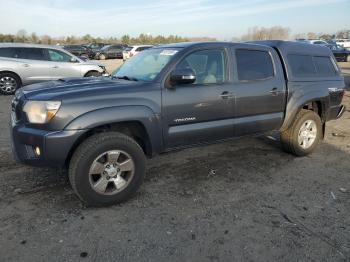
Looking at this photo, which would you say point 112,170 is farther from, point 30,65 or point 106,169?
point 30,65

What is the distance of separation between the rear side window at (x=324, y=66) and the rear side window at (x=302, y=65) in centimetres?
15

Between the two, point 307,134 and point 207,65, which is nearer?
point 207,65

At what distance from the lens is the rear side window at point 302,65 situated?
5.38 metres

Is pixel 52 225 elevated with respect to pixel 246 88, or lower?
lower

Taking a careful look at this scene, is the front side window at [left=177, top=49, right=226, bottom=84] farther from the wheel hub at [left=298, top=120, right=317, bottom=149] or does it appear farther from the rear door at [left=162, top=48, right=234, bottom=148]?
the wheel hub at [left=298, top=120, right=317, bottom=149]

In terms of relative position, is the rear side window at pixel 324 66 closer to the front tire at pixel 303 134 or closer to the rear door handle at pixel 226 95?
the front tire at pixel 303 134

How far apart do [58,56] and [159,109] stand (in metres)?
9.44

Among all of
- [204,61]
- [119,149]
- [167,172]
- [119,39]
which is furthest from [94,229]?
[119,39]

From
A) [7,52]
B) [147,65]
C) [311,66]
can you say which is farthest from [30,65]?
[311,66]

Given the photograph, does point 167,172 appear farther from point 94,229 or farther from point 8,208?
point 8,208

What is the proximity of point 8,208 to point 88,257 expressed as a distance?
4.35 feet

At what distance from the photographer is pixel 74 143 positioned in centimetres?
365

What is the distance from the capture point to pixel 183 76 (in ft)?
13.2

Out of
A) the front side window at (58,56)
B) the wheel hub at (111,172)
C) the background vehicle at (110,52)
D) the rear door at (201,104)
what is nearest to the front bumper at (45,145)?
the wheel hub at (111,172)
